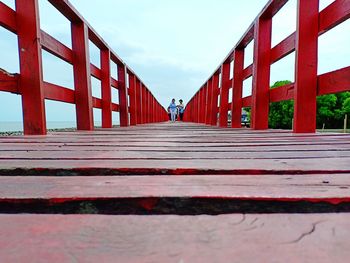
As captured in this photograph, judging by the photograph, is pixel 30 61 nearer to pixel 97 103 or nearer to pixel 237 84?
pixel 97 103

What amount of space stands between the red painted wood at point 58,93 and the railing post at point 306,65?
1943 mm

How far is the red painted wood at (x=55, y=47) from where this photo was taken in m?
2.28

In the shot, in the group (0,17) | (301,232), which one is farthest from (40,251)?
(0,17)

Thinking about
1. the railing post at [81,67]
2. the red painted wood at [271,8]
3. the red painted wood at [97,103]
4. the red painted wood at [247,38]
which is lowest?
the red painted wood at [97,103]

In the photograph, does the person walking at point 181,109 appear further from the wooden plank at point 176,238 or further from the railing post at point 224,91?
the wooden plank at point 176,238

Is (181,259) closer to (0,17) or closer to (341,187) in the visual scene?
(341,187)

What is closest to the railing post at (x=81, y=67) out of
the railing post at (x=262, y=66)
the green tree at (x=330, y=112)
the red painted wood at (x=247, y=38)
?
the railing post at (x=262, y=66)

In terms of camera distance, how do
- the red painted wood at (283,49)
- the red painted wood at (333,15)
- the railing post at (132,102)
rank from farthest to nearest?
the railing post at (132,102) → the red painted wood at (283,49) → the red painted wood at (333,15)

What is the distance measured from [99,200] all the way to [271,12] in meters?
3.03

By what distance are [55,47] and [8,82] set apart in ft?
1.95

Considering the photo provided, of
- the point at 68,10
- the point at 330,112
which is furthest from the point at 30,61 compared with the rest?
the point at 330,112

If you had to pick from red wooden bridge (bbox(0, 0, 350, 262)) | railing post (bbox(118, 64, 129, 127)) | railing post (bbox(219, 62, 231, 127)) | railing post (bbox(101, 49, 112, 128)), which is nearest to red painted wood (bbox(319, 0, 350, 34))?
red wooden bridge (bbox(0, 0, 350, 262))

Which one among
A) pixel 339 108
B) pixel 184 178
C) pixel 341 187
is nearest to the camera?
pixel 341 187

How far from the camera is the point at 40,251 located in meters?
0.41
